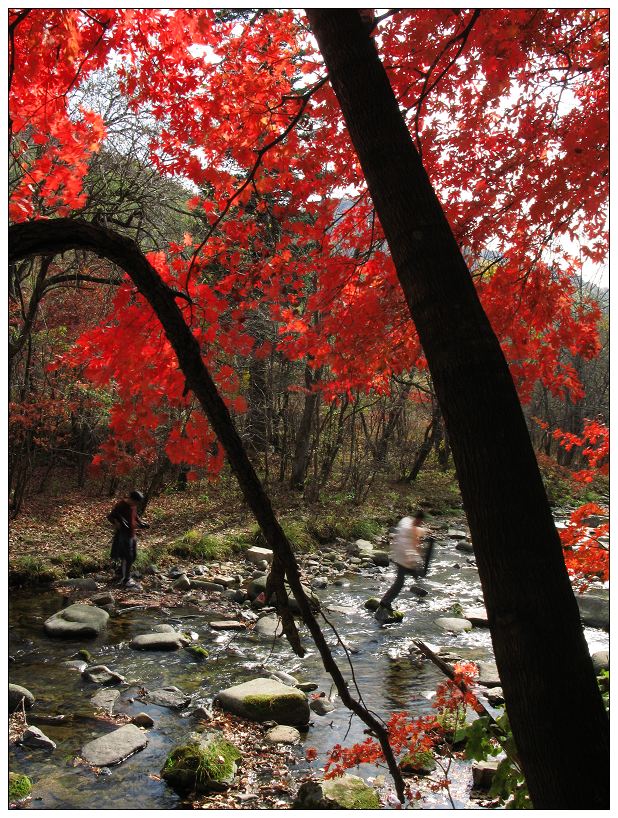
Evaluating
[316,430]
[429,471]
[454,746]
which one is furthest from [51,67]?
[429,471]

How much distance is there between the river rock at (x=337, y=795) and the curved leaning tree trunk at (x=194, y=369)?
105 inches

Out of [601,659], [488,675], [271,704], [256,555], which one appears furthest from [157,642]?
[601,659]

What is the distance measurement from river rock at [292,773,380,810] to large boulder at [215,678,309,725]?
102 centimetres

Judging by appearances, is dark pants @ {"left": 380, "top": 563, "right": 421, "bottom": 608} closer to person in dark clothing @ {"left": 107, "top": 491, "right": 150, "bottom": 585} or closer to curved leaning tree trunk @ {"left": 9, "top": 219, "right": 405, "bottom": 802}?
person in dark clothing @ {"left": 107, "top": 491, "right": 150, "bottom": 585}

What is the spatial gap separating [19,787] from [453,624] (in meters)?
5.98

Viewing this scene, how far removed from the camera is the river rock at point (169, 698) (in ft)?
18.6

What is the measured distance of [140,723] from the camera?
526cm

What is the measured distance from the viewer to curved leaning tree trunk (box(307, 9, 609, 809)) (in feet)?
5.49

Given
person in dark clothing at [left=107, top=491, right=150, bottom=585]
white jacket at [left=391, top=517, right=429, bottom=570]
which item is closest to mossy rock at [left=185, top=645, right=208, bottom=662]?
person in dark clothing at [left=107, top=491, right=150, bottom=585]

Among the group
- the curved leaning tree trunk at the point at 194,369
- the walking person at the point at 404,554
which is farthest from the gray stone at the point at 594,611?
the curved leaning tree trunk at the point at 194,369

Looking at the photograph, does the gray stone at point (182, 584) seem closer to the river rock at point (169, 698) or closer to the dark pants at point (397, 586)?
the dark pants at point (397, 586)

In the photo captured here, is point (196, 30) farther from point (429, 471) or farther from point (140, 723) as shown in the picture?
point (429, 471)

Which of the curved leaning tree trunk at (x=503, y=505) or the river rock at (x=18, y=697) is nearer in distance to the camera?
the curved leaning tree trunk at (x=503, y=505)

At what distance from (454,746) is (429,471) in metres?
17.3
